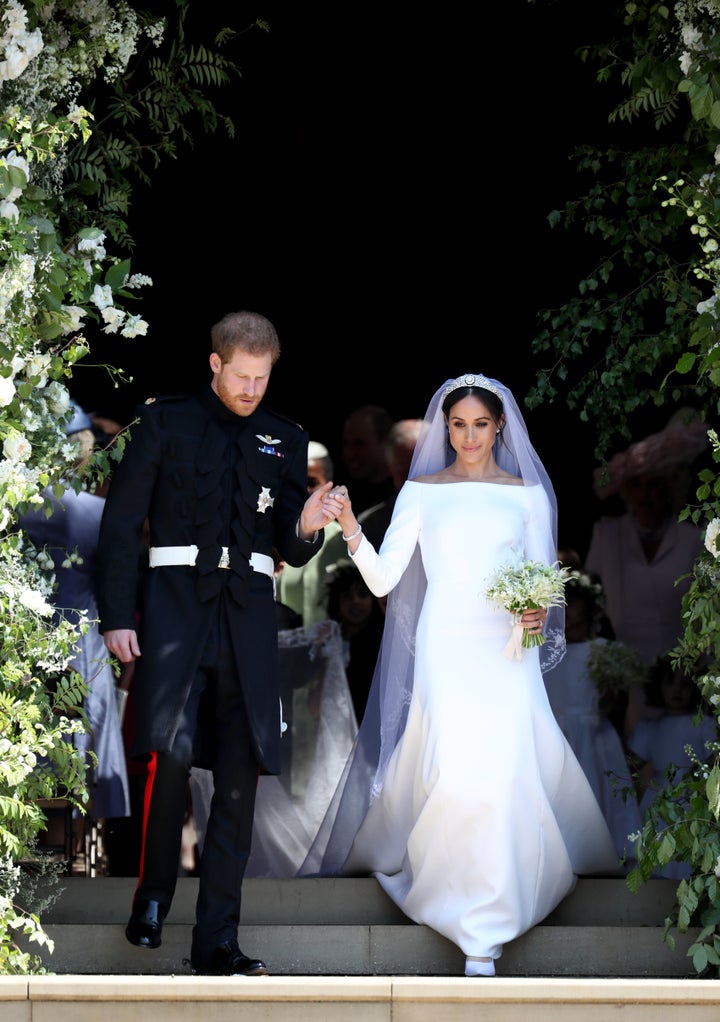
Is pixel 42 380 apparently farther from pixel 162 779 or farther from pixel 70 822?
pixel 70 822

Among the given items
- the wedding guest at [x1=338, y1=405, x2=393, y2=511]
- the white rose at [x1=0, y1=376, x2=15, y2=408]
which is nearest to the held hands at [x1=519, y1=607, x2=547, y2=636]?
the white rose at [x1=0, y1=376, x2=15, y2=408]

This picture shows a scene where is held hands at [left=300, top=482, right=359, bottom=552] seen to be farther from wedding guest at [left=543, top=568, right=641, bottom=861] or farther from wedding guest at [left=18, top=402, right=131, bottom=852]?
wedding guest at [left=543, top=568, right=641, bottom=861]

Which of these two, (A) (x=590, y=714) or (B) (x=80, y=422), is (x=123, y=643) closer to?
(B) (x=80, y=422)

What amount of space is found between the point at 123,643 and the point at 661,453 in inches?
144

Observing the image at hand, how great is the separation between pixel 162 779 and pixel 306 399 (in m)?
3.53

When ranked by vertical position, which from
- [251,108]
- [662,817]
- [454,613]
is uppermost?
[251,108]

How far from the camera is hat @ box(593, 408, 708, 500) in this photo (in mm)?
7809

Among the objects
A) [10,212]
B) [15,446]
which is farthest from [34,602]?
[10,212]

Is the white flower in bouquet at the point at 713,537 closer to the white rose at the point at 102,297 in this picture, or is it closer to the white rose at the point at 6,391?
the white rose at the point at 102,297

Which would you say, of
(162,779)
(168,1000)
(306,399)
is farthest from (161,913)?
(306,399)

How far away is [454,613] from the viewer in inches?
226

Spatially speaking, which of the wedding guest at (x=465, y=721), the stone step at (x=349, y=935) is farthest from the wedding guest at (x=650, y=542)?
the stone step at (x=349, y=935)

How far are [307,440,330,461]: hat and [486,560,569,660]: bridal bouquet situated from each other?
2.54m

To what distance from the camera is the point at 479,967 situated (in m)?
5.18
